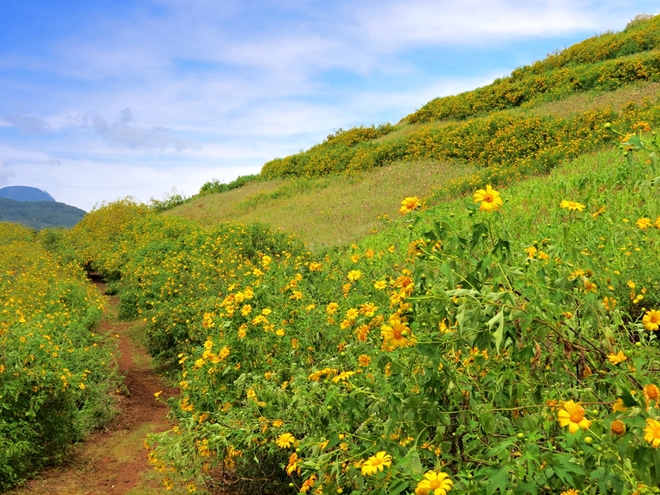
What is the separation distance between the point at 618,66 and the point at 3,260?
2139 centimetres

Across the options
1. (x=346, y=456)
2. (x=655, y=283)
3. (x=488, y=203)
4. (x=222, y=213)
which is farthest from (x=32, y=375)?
(x=222, y=213)

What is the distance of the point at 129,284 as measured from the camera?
14.5 m

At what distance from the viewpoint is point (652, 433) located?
126cm

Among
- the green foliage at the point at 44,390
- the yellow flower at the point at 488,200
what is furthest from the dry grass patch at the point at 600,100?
the yellow flower at the point at 488,200

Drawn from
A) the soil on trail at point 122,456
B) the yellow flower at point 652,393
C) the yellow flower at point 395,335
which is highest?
the yellow flower at point 395,335

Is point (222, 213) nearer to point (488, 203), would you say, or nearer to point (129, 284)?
point (129, 284)

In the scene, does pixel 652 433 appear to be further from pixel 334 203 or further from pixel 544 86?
pixel 544 86

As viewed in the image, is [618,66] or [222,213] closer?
[618,66]

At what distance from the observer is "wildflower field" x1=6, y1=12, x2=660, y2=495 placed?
1680 millimetres

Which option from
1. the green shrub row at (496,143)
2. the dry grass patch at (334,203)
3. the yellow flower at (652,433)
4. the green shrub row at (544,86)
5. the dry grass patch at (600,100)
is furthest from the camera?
the green shrub row at (544,86)

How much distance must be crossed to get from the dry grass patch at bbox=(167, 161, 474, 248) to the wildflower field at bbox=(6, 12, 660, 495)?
5.83 ft

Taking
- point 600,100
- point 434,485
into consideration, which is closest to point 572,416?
point 434,485

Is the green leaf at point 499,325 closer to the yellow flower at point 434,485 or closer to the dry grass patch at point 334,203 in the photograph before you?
the yellow flower at point 434,485

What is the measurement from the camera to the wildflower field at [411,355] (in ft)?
5.51
